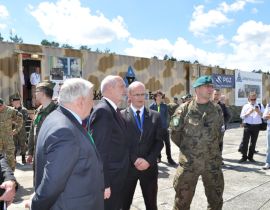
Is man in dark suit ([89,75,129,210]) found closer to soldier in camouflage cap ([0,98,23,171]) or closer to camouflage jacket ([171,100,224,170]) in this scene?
camouflage jacket ([171,100,224,170])

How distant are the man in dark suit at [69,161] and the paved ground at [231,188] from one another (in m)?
2.99

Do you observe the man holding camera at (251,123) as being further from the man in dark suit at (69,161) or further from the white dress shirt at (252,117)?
the man in dark suit at (69,161)

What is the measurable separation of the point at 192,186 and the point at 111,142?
1.20 metres

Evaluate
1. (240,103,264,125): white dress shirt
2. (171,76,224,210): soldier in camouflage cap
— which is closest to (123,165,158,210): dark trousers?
(171,76,224,210): soldier in camouflage cap

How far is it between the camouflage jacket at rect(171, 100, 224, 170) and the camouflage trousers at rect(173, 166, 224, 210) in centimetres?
8

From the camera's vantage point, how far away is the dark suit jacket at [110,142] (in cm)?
322

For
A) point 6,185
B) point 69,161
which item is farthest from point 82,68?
point 69,161

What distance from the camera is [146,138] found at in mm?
4047

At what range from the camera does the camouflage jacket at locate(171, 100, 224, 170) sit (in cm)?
391

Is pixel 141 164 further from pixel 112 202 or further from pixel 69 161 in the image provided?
pixel 69 161

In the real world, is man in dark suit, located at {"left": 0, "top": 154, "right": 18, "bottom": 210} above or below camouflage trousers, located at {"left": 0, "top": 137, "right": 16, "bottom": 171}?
above

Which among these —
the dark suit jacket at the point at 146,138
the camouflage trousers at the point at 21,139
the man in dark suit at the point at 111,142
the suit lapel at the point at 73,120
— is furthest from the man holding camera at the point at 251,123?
the suit lapel at the point at 73,120

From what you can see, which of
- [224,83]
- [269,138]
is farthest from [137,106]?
[224,83]

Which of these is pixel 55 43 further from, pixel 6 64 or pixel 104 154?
pixel 104 154
